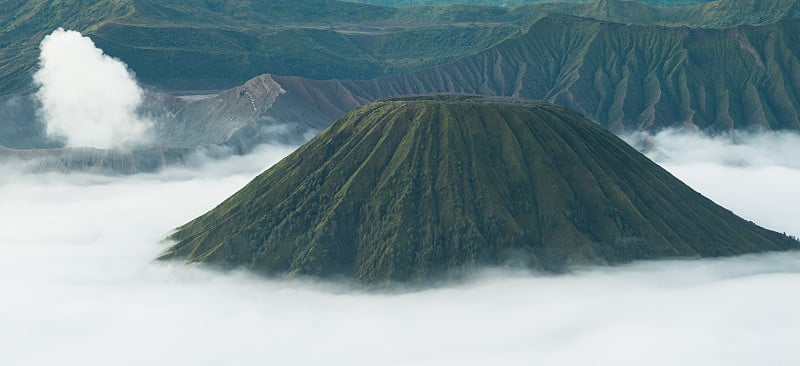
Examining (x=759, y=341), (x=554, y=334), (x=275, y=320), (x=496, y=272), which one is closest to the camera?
(x=759, y=341)

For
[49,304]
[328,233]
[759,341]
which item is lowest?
[759,341]

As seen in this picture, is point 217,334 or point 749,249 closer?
point 217,334

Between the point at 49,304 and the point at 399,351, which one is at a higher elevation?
the point at 49,304

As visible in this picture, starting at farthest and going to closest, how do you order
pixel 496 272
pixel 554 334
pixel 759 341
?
pixel 496 272
pixel 554 334
pixel 759 341

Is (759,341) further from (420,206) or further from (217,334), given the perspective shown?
(217,334)

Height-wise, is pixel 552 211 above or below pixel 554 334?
above

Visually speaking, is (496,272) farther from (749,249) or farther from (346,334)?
(749,249)

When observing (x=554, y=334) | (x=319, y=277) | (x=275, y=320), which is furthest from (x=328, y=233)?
(x=554, y=334)

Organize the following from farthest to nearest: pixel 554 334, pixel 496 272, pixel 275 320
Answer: pixel 496 272 < pixel 275 320 < pixel 554 334

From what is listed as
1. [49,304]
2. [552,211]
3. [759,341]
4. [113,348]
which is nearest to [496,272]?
[552,211]
